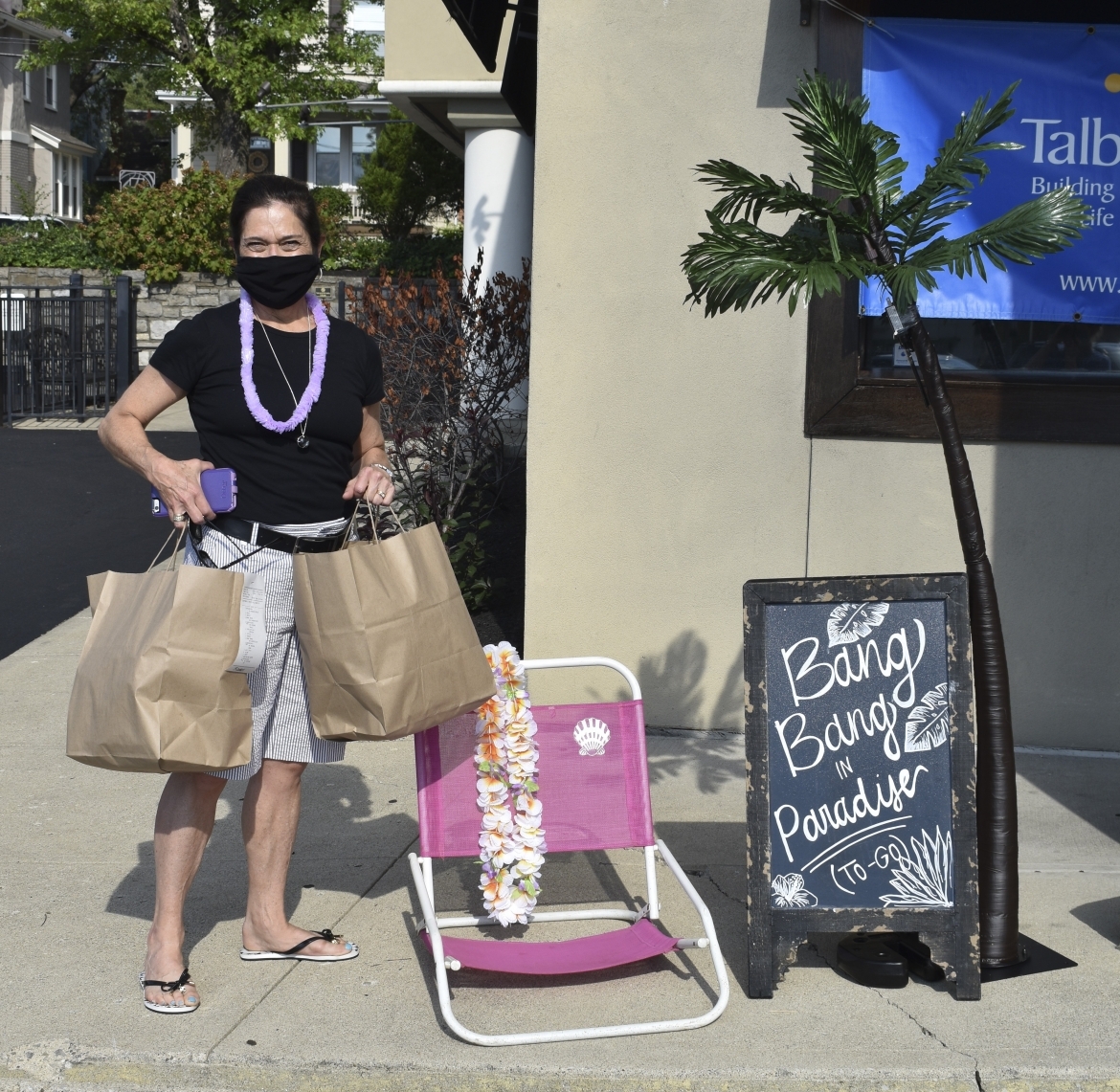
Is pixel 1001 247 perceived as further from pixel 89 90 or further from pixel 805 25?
pixel 89 90

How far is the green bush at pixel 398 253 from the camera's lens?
2191cm

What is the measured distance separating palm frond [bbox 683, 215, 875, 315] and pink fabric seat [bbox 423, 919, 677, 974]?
5.47 feet

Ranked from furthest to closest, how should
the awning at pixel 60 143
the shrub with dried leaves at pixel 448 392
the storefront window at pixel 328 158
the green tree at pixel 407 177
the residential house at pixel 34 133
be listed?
the storefront window at pixel 328 158 → the awning at pixel 60 143 → the residential house at pixel 34 133 → the green tree at pixel 407 177 → the shrub with dried leaves at pixel 448 392

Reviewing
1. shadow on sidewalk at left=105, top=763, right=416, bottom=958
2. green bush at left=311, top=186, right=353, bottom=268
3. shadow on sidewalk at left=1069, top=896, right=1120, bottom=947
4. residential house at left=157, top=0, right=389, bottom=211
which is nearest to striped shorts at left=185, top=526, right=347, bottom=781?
shadow on sidewalk at left=105, top=763, right=416, bottom=958

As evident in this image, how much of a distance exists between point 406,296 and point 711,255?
4.25m

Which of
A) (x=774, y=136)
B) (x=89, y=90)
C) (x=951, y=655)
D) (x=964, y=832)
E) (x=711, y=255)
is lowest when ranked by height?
(x=964, y=832)

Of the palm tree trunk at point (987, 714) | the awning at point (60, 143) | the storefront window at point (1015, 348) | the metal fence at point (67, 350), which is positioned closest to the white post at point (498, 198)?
the storefront window at point (1015, 348)

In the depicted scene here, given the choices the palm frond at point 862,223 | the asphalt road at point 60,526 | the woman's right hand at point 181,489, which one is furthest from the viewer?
the asphalt road at point 60,526

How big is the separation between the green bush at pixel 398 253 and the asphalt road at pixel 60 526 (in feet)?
27.3

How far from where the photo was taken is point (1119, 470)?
17.5 ft

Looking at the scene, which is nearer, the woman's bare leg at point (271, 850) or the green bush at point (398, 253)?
the woman's bare leg at point (271, 850)

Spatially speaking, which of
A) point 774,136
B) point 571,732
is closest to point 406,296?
point 774,136

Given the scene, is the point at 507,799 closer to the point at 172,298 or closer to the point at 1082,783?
the point at 1082,783

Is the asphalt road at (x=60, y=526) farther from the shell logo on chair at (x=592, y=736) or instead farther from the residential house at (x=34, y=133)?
the residential house at (x=34, y=133)
